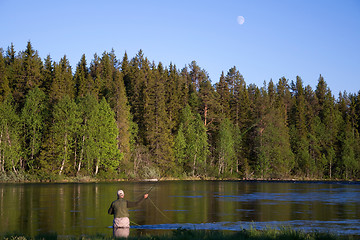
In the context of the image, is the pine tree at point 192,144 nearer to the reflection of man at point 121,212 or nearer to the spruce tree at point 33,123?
the spruce tree at point 33,123

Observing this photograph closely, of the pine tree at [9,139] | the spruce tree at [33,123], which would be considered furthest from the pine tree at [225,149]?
the pine tree at [9,139]

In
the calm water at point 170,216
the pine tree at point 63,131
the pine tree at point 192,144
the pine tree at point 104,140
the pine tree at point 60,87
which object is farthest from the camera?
the pine tree at point 192,144

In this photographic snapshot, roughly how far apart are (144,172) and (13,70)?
1295 inches

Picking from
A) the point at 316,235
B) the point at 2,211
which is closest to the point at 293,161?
the point at 2,211

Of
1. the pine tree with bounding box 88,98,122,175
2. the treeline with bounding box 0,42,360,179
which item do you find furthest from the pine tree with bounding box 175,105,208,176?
the pine tree with bounding box 88,98,122,175

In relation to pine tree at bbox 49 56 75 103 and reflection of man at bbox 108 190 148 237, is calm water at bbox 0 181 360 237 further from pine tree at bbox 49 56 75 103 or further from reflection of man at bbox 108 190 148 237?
pine tree at bbox 49 56 75 103

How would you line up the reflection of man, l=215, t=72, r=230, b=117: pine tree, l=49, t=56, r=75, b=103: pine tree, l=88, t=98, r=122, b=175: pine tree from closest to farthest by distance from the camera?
the reflection of man → l=88, t=98, r=122, b=175: pine tree → l=49, t=56, r=75, b=103: pine tree → l=215, t=72, r=230, b=117: pine tree

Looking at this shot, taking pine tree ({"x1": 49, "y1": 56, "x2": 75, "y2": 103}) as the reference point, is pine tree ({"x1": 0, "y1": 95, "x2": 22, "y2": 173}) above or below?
below

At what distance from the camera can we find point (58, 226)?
22266 millimetres

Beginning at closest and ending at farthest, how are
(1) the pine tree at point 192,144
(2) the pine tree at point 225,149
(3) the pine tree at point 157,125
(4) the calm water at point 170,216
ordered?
(4) the calm water at point 170,216 → (3) the pine tree at point 157,125 → (1) the pine tree at point 192,144 → (2) the pine tree at point 225,149

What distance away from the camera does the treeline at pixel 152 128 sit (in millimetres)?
74625

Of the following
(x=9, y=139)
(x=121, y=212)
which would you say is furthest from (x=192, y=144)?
(x=121, y=212)

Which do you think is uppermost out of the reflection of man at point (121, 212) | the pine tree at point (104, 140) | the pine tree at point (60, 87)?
the pine tree at point (60, 87)

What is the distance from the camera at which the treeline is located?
245 feet
